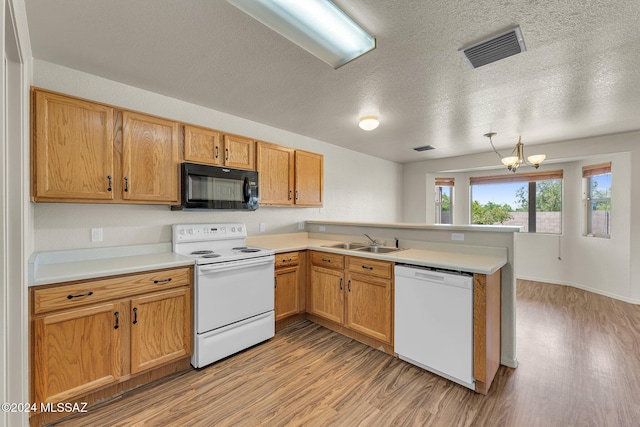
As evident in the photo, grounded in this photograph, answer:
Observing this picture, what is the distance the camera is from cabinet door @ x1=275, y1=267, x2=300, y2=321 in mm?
3000

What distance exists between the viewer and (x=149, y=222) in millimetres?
2674

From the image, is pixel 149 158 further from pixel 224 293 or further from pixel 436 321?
pixel 436 321

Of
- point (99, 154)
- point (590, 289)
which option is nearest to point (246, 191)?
point (99, 154)

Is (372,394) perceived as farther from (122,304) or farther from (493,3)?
(493,3)

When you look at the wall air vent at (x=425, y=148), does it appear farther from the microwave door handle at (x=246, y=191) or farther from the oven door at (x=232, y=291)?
the oven door at (x=232, y=291)

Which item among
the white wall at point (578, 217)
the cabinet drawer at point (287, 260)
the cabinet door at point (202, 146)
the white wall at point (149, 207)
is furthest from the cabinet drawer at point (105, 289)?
the white wall at point (578, 217)

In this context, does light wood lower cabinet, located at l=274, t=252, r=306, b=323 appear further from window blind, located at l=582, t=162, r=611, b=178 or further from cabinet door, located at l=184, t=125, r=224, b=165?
window blind, located at l=582, t=162, r=611, b=178

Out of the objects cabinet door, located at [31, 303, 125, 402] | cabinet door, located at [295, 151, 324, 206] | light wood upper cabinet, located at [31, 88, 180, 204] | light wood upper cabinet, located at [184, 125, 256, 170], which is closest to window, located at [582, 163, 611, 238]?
cabinet door, located at [295, 151, 324, 206]

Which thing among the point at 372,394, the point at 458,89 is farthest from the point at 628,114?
the point at 372,394

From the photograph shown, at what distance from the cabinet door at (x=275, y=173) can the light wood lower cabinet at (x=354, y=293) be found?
0.87 meters

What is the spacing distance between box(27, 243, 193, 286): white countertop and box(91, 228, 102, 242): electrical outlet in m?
0.09

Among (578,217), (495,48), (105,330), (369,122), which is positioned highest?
(495,48)

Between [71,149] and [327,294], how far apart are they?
260 cm

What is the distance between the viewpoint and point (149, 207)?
268 cm
